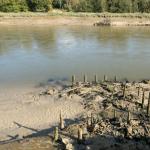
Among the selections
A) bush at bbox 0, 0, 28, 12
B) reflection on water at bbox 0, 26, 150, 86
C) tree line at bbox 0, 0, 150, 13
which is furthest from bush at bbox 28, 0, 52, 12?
reflection on water at bbox 0, 26, 150, 86

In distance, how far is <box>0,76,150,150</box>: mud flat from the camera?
16406 mm

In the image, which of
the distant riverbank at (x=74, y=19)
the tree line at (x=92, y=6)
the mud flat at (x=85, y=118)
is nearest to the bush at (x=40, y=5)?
the tree line at (x=92, y=6)

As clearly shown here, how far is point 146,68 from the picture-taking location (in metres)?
33.4

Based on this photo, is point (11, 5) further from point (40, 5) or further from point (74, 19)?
point (74, 19)

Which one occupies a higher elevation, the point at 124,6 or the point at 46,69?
the point at 124,6

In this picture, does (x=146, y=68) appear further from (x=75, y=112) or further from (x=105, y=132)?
(x=105, y=132)

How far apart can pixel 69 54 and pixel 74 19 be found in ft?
119

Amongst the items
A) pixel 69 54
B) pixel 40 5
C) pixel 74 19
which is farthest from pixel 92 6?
pixel 69 54

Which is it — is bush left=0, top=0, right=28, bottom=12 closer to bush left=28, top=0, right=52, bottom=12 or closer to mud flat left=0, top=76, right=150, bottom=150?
bush left=28, top=0, right=52, bottom=12

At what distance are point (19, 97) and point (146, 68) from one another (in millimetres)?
13981

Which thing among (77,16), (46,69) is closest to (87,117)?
(46,69)

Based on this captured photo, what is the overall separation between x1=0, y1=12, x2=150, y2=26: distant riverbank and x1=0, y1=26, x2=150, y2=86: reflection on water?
36.3 ft

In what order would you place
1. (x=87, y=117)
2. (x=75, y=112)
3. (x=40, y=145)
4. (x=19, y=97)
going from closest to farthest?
(x=40, y=145) < (x=87, y=117) < (x=75, y=112) < (x=19, y=97)

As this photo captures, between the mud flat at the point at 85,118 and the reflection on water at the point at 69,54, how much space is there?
4.97 metres
